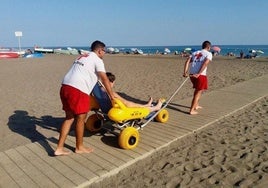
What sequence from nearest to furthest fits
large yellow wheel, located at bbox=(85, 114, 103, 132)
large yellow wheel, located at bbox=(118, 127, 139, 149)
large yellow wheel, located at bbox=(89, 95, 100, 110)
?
large yellow wheel, located at bbox=(118, 127, 139, 149), large yellow wheel, located at bbox=(89, 95, 100, 110), large yellow wheel, located at bbox=(85, 114, 103, 132)

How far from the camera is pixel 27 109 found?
24.4 feet

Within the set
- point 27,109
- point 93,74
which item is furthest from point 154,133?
point 27,109

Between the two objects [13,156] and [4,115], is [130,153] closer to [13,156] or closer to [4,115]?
[13,156]

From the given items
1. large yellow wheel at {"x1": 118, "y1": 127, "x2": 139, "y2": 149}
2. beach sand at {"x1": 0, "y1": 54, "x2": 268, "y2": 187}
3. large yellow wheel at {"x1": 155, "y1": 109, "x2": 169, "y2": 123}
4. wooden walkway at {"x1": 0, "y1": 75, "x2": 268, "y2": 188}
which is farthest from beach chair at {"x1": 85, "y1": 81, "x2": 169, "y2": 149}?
large yellow wheel at {"x1": 155, "y1": 109, "x2": 169, "y2": 123}

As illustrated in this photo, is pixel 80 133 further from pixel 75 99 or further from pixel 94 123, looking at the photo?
pixel 94 123

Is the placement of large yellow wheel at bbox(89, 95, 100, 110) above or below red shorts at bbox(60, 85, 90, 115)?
below

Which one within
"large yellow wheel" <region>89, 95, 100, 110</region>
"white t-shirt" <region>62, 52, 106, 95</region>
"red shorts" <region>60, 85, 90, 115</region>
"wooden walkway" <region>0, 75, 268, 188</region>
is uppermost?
"white t-shirt" <region>62, 52, 106, 95</region>

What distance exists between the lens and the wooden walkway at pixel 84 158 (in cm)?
336

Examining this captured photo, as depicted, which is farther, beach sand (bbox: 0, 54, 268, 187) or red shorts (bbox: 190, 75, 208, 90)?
red shorts (bbox: 190, 75, 208, 90)

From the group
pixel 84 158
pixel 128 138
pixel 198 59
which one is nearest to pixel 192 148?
pixel 128 138

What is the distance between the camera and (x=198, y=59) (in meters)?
5.99

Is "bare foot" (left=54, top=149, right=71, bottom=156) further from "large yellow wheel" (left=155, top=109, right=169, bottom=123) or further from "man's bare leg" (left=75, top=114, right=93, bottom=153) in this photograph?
"large yellow wheel" (left=155, top=109, right=169, bottom=123)

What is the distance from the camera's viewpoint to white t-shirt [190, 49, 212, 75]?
5859 mm

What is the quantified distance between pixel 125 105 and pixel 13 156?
1.93m
